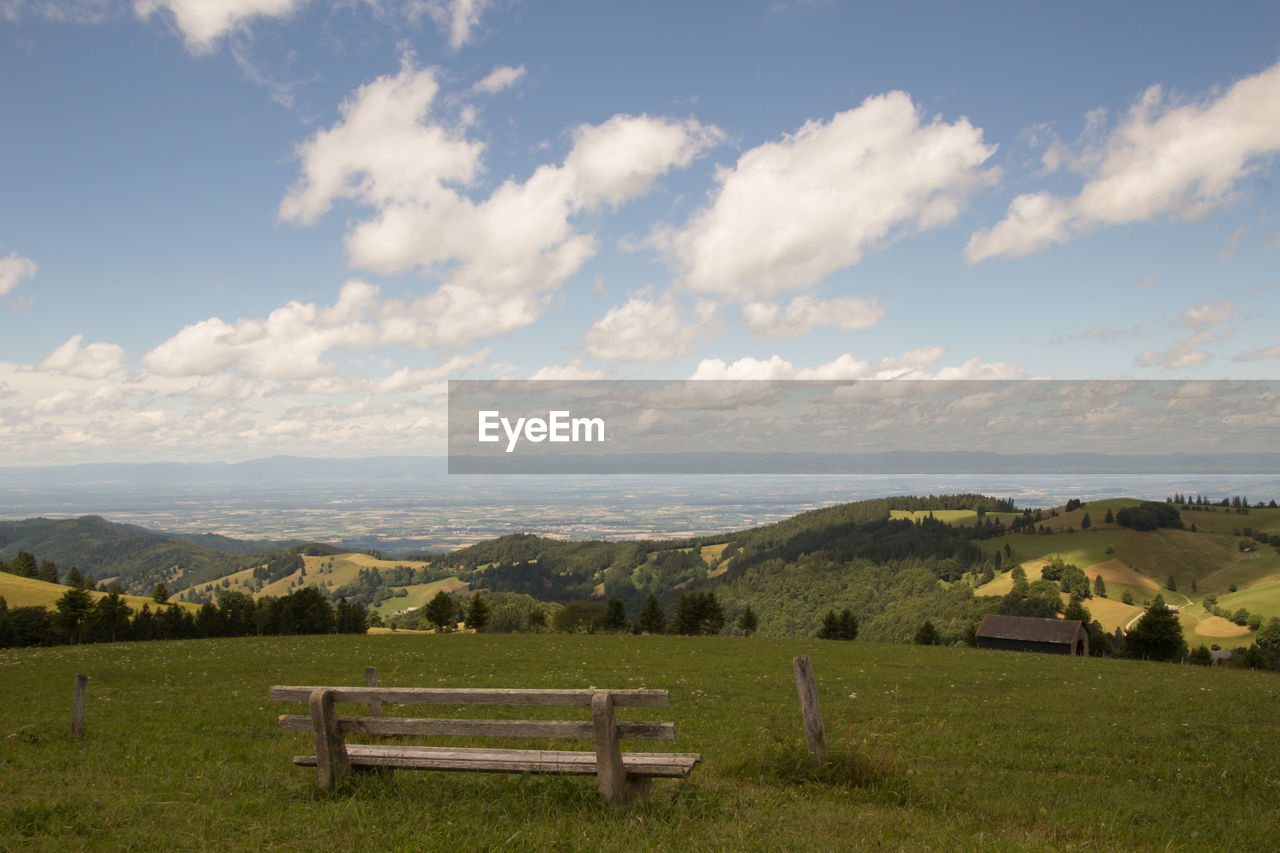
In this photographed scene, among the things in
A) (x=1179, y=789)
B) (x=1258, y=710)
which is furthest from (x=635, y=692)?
(x=1258, y=710)

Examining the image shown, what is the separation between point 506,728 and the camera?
20.8 ft

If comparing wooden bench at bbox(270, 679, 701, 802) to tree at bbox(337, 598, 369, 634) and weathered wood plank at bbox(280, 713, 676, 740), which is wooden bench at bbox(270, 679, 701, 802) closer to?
weathered wood plank at bbox(280, 713, 676, 740)

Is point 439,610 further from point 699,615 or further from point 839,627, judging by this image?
point 839,627

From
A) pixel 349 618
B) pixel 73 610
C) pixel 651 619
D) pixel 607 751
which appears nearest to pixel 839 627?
pixel 651 619

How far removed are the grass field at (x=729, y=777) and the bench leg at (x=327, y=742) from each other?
0.68ft

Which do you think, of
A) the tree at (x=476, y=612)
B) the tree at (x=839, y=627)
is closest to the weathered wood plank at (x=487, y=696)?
the tree at (x=476, y=612)

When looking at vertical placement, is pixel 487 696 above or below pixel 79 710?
above

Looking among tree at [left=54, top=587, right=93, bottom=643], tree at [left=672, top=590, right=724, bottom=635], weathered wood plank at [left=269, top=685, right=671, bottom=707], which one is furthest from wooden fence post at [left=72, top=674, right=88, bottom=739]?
tree at [left=672, top=590, right=724, bottom=635]

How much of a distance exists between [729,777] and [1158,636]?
65.6 metres

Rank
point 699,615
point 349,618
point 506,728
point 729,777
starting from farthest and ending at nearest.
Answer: point 699,615 → point 349,618 → point 729,777 → point 506,728

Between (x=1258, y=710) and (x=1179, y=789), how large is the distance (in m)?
11.8

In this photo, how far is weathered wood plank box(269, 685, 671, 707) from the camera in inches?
249

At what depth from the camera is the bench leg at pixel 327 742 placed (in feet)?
22.9

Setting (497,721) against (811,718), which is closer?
(497,721)
